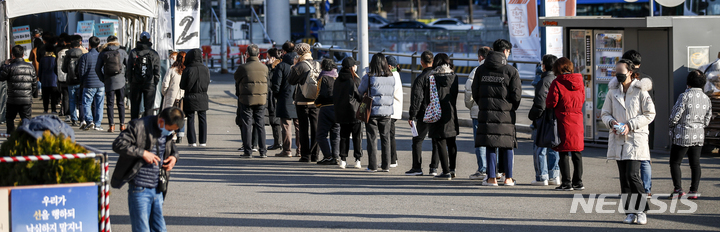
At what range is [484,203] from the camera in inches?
302

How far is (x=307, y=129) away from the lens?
10438 mm

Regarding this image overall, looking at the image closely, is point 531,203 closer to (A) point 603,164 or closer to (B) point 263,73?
(A) point 603,164

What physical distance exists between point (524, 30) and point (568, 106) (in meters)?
7.21

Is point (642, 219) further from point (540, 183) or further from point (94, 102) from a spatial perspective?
point (94, 102)

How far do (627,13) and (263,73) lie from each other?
30.4m

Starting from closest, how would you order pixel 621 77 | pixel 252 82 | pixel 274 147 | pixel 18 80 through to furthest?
pixel 621 77
pixel 252 82
pixel 274 147
pixel 18 80

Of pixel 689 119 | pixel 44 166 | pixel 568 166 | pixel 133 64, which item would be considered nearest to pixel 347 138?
pixel 568 166

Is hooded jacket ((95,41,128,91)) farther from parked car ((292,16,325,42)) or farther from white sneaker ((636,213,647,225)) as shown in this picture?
parked car ((292,16,325,42))

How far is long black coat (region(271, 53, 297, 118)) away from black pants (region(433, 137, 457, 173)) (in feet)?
8.24

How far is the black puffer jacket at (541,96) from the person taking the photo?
8031 millimetres

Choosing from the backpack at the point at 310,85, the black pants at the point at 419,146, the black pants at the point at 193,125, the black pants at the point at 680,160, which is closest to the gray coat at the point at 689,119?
the black pants at the point at 680,160

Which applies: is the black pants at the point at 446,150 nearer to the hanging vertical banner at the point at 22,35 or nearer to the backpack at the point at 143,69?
the backpack at the point at 143,69

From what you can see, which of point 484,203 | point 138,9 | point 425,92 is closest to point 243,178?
point 425,92

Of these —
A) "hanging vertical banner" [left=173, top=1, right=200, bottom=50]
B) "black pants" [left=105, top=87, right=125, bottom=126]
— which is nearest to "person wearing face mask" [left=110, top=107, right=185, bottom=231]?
"black pants" [left=105, top=87, right=125, bottom=126]
